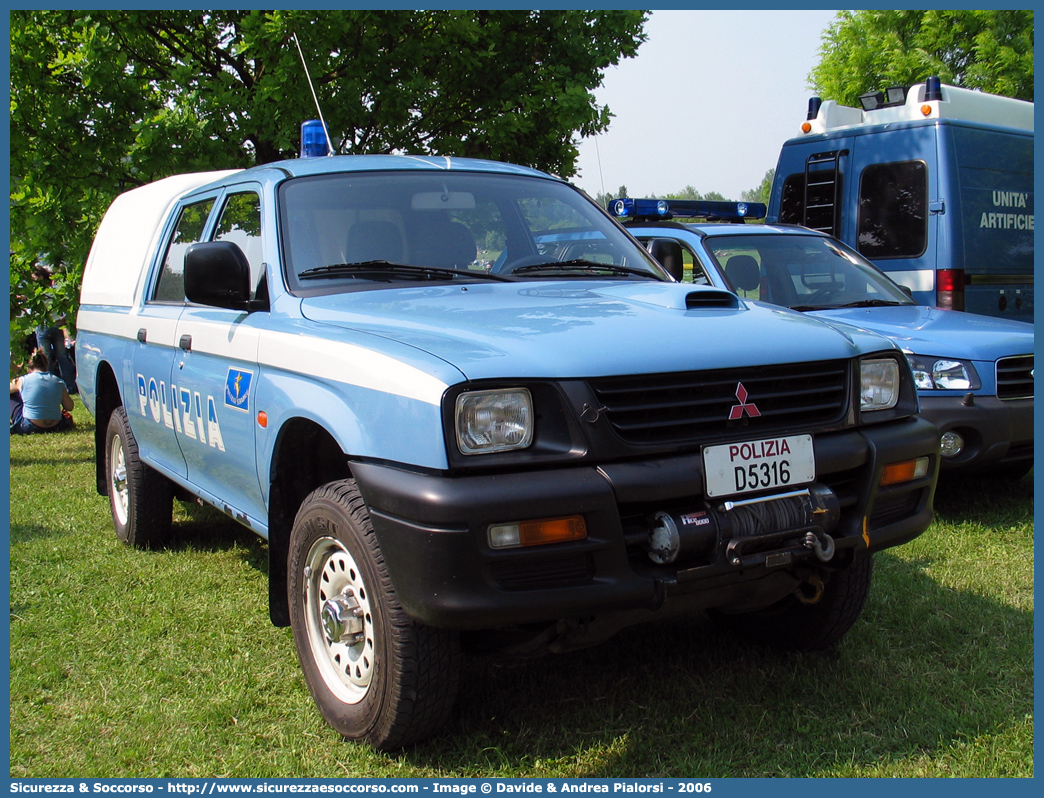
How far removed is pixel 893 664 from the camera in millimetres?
3650

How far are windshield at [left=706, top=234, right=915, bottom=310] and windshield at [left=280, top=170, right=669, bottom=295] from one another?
2630 millimetres

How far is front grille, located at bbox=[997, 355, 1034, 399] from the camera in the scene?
5.67m

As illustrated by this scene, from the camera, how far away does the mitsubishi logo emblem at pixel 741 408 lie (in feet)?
9.34

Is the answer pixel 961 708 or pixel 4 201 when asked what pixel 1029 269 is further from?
pixel 4 201

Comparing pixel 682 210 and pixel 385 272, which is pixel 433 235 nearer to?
pixel 385 272

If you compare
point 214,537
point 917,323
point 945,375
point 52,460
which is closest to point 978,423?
point 945,375

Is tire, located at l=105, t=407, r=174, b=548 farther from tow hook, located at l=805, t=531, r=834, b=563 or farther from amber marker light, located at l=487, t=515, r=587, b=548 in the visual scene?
tow hook, located at l=805, t=531, r=834, b=563

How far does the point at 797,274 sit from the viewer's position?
22.6 feet

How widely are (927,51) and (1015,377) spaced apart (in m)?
19.8

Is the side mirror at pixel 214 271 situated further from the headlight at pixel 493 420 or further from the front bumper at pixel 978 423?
the front bumper at pixel 978 423

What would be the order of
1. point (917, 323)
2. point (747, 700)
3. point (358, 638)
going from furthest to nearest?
1. point (917, 323)
2. point (747, 700)
3. point (358, 638)

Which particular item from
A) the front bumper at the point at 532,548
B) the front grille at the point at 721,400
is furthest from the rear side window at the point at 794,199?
the front bumper at the point at 532,548

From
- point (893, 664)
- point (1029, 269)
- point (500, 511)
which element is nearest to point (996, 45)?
point (1029, 269)
